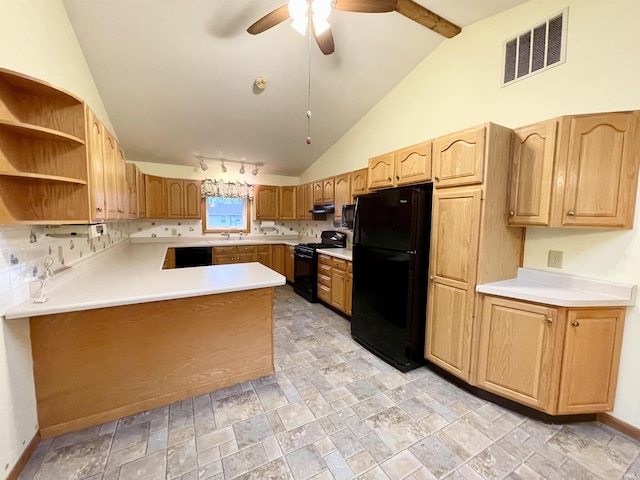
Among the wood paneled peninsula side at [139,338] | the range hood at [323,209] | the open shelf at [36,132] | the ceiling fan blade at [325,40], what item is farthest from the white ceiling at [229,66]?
the wood paneled peninsula side at [139,338]

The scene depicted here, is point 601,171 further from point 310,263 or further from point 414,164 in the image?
point 310,263

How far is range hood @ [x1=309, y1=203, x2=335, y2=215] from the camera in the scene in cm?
442

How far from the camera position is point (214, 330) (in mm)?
2027

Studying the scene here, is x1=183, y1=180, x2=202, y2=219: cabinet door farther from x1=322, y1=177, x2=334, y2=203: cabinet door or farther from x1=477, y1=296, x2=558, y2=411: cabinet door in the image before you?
x1=477, y1=296, x2=558, y2=411: cabinet door

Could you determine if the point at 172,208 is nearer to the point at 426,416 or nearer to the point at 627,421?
the point at 426,416

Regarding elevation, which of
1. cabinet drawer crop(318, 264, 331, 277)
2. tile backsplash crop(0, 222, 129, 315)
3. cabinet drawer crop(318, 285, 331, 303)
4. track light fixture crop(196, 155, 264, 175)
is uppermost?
track light fixture crop(196, 155, 264, 175)

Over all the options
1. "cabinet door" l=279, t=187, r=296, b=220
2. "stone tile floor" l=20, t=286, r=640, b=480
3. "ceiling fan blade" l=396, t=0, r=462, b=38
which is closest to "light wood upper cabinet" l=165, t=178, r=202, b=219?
"cabinet door" l=279, t=187, r=296, b=220

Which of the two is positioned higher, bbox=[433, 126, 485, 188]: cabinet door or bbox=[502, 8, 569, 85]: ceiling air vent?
bbox=[502, 8, 569, 85]: ceiling air vent

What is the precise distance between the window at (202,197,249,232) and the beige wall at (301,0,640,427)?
3878 millimetres

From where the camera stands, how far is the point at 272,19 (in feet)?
6.09

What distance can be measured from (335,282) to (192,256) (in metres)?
2.66

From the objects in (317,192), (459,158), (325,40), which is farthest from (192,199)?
(459,158)

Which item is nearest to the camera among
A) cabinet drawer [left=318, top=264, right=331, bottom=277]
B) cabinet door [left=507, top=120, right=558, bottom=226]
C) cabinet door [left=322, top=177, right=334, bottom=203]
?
cabinet door [left=507, top=120, right=558, bottom=226]

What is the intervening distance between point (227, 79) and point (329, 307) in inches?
131
